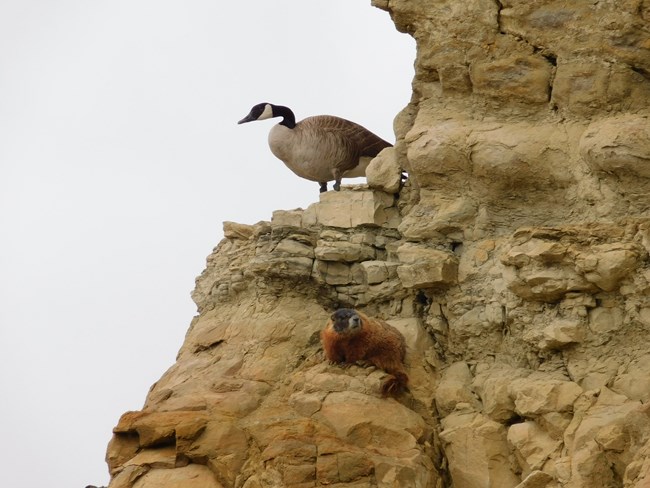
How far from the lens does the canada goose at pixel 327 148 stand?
17.0m

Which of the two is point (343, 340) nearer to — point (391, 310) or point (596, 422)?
point (391, 310)

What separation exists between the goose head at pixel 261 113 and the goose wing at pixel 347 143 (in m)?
1.68

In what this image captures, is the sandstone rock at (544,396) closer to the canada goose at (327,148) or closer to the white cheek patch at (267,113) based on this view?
the canada goose at (327,148)

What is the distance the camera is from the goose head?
18705 millimetres

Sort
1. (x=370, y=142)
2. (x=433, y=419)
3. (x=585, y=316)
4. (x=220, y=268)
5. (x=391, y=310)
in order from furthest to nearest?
(x=370, y=142), (x=220, y=268), (x=391, y=310), (x=433, y=419), (x=585, y=316)

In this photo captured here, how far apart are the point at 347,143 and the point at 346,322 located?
13.3ft

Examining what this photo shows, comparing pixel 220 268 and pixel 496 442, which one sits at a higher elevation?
pixel 220 268

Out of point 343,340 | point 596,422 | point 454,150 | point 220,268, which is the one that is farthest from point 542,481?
Result: point 220,268

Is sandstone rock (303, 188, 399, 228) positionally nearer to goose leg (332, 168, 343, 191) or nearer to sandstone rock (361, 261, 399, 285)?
sandstone rock (361, 261, 399, 285)

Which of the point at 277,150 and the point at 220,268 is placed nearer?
the point at 220,268

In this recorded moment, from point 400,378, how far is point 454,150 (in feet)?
8.07

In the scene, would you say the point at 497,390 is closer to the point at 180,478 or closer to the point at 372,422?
the point at 372,422

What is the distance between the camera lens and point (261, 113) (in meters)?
18.9

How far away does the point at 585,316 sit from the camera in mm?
12562
